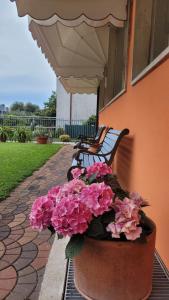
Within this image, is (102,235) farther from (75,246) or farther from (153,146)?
(153,146)

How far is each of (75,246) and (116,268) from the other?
29cm

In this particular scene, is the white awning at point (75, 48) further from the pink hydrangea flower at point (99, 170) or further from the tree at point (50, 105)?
the tree at point (50, 105)

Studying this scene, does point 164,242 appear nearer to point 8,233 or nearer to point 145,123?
point 145,123

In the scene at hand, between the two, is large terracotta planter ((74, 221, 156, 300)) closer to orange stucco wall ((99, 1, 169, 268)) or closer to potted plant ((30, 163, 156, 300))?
potted plant ((30, 163, 156, 300))

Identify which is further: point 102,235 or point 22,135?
point 22,135

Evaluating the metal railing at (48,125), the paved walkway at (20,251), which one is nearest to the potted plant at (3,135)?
the metal railing at (48,125)

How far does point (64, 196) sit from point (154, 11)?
8.89 ft

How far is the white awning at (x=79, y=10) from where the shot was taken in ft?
10.7

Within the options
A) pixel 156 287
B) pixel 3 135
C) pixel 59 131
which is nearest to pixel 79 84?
pixel 3 135

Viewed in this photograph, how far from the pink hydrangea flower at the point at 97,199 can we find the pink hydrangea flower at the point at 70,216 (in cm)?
4

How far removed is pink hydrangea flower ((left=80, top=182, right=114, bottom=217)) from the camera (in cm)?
178

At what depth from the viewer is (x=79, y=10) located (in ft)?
11.2

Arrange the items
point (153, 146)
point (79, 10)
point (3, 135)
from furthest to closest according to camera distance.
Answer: point (3, 135), point (79, 10), point (153, 146)

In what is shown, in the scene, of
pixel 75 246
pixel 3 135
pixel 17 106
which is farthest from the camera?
pixel 17 106
